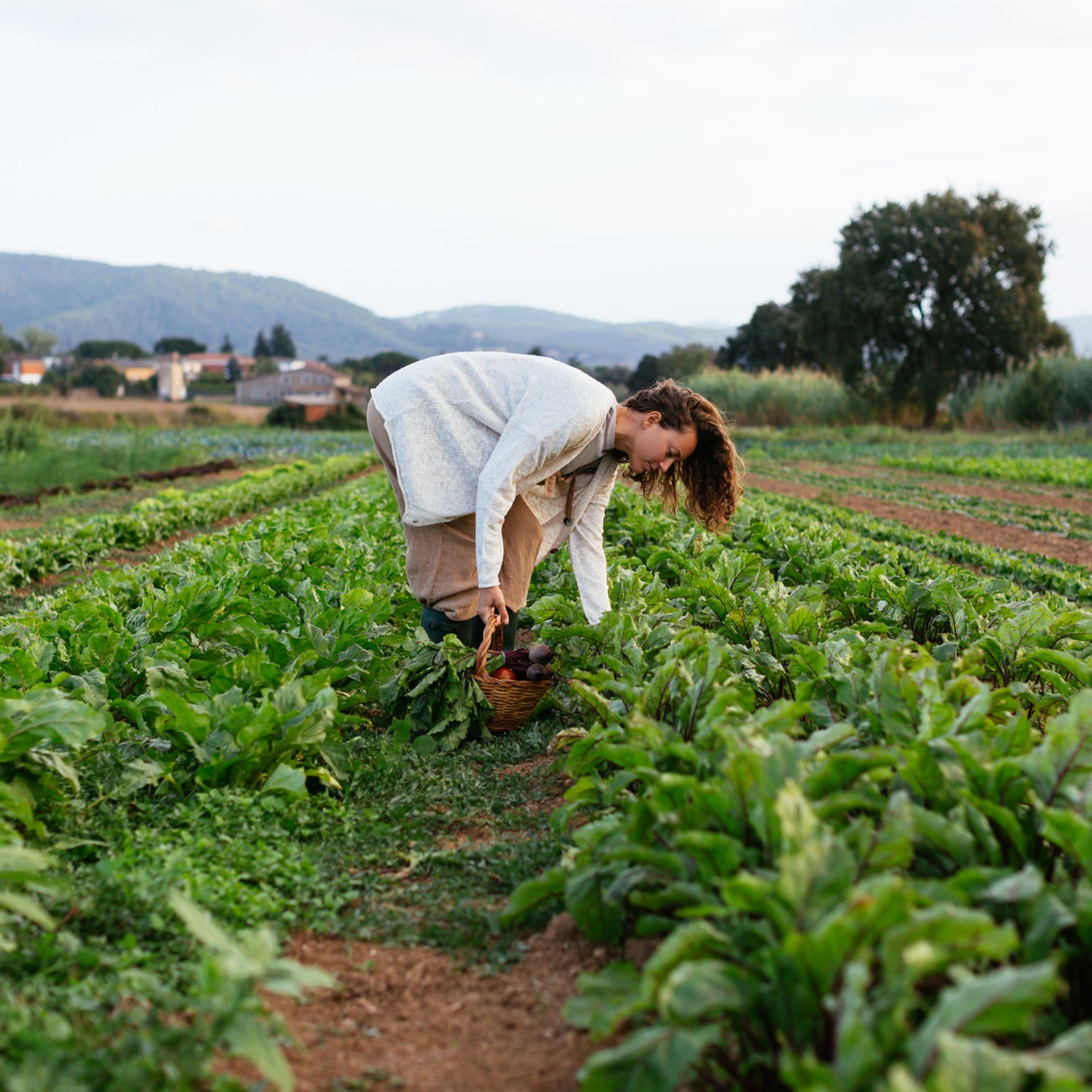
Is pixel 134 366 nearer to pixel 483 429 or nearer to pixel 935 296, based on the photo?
pixel 935 296

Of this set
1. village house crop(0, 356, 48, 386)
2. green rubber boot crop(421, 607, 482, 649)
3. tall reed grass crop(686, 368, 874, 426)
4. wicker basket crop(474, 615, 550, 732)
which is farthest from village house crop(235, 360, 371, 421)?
wicker basket crop(474, 615, 550, 732)

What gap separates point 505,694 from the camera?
12.3 ft

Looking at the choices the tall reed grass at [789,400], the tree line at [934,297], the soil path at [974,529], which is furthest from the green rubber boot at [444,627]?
the tree line at [934,297]

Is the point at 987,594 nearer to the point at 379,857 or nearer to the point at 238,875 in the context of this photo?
the point at 379,857

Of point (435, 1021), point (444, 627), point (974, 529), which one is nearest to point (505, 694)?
point (444, 627)

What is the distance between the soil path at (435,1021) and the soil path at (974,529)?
318 inches

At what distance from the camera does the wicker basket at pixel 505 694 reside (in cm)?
368

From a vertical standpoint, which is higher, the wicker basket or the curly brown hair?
the curly brown hair

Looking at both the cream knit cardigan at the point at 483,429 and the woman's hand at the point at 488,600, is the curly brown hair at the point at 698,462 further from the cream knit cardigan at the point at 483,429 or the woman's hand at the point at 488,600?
the woman's hand at the point at 488,600

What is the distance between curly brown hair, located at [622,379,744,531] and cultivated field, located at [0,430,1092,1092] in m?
0.49

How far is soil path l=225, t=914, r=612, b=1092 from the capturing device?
184 cm

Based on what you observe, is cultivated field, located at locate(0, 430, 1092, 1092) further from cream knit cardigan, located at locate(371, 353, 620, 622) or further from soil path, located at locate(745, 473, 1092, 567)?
soil path, located at locate(745, 473, 1092, 567)

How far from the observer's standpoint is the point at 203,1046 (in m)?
1.76

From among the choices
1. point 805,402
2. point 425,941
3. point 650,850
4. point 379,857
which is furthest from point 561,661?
point 805,402
